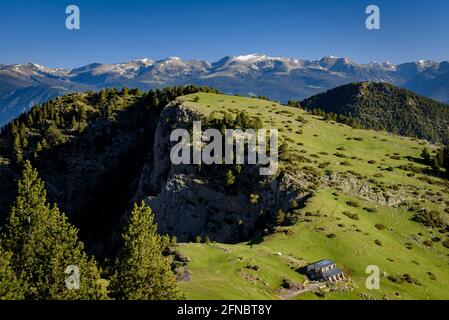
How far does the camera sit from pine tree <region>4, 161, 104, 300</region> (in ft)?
149

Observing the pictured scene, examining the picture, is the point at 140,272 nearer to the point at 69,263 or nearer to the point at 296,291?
the point at 69,263

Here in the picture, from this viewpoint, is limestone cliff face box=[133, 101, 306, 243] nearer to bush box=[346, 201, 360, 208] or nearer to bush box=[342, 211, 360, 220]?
bush box=[346, 201, 360, 208]

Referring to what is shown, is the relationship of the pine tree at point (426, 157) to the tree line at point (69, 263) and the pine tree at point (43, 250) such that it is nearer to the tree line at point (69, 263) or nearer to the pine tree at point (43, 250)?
the tree line at point (69, 263)

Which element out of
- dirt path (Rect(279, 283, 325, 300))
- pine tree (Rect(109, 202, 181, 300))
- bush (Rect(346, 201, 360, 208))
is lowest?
dirt path (Rect(279, 283, 325, 300))

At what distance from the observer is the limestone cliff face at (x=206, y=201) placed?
93.3m

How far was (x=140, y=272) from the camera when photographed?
42156 millimetres

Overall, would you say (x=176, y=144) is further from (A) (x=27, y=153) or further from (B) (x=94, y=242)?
(A) (x=27, y=153)

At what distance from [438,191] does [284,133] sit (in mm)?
41738

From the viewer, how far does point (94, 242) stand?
140375mm

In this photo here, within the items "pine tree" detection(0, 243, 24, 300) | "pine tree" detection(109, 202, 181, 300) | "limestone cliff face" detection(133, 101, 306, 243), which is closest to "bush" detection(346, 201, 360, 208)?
"limestone cliff face" detection(133, 101, 306, 243)

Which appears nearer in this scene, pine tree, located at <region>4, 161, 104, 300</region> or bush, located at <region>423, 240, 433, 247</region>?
pine tree, located at <region>4, 161, 104, 300</region>

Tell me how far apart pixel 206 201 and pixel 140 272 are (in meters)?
65.4

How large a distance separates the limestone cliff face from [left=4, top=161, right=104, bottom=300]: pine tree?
146ft
